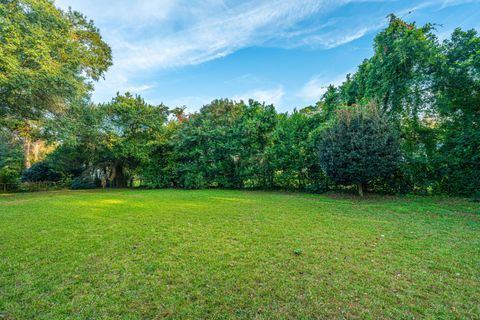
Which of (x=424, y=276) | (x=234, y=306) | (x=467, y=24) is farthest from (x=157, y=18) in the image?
(x=467, y=24)

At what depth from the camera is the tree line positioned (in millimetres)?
8633

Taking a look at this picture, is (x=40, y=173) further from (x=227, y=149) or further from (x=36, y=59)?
(x=227, y=149)

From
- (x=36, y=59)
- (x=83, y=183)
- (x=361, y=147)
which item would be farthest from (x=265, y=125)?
(x=83, y=183)

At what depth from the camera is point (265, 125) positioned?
1442cm

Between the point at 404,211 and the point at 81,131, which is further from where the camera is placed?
the point at 81,131

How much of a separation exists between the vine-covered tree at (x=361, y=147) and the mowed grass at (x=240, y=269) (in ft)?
11.2

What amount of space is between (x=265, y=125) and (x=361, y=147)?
7.01 meters

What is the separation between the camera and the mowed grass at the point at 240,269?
211 cm

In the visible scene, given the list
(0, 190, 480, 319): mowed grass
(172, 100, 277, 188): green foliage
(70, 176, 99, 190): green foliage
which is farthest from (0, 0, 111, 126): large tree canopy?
(0, 190, 480, 319): mowed grass

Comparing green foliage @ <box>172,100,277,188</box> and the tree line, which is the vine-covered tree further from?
green foliage @ <box>172,100,277,188</box>

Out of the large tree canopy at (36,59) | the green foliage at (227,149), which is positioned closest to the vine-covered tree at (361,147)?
the green foliage at (227,149)

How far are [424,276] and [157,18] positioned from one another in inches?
486

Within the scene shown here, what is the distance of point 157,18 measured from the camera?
959 cm

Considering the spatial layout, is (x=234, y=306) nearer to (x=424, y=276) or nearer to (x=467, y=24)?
(x=424, y=276)
